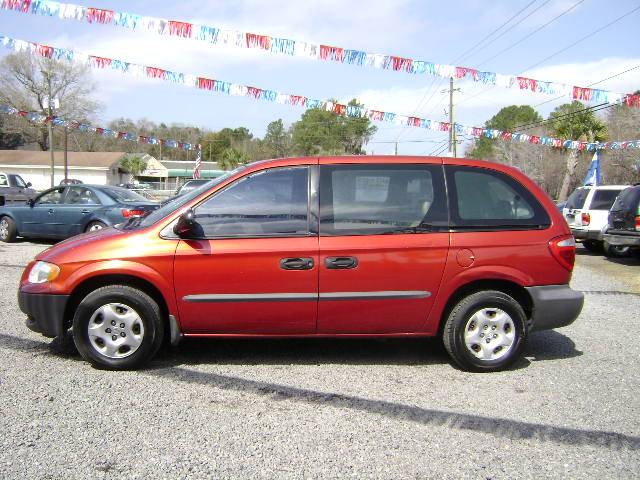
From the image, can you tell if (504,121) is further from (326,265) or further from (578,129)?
(326,265)

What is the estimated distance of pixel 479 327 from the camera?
4.50m

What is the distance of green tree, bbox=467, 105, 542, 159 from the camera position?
67494 mm

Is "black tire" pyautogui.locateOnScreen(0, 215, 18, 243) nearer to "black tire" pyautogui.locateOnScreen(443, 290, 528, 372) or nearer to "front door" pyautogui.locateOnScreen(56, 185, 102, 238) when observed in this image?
"front door" pyautogui.locateOnScreen(56, 185, 102, 238)

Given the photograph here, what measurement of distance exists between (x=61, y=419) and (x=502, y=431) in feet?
9.19

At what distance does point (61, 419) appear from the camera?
3514 mm

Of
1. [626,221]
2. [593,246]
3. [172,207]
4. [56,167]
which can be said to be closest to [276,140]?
[56,167]

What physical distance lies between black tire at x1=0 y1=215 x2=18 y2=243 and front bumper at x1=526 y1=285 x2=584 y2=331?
1145 centimetres

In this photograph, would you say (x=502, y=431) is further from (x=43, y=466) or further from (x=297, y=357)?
(x=43, y=466)

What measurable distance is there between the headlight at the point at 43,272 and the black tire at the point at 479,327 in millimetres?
3166

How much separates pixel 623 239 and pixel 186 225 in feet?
29.9

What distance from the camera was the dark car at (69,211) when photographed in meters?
11.2

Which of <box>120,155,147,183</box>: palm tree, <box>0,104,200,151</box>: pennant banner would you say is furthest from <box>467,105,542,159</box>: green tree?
<box>0,104,200,151</box>: pennant banner

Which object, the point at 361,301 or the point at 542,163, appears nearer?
the point at 361,301

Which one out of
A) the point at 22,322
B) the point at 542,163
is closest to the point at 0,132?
the point at 542,163
